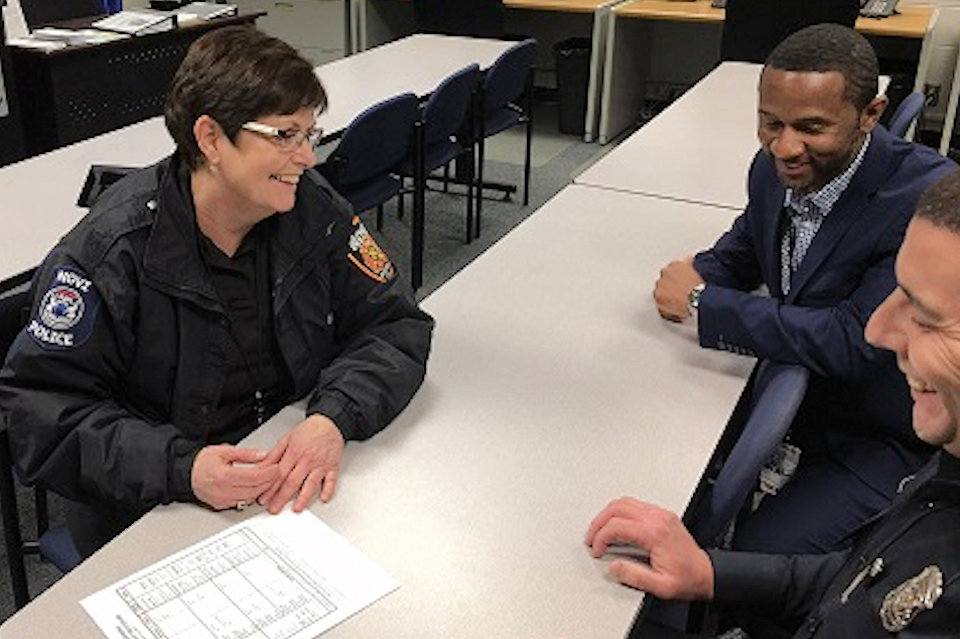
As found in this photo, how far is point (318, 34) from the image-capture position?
20.2 ft

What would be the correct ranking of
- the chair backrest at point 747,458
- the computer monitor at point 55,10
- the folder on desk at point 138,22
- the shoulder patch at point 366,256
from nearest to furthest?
the chair backrest at point 747,458
the shoulder patch at point 366,256
the folder on desk at point 138,22
the computer monitor at point 55,10

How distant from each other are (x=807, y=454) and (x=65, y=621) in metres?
1.30

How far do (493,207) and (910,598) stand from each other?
12.3 feet

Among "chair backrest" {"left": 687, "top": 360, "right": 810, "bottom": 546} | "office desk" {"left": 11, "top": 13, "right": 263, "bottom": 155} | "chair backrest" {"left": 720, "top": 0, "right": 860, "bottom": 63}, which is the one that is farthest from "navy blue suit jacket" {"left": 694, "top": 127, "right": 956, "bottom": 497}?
"chair backrest" {"left": 720, "top": 0, "right": 860, "bottom": 63}

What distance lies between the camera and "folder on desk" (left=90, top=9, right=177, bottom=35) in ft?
Answer: 14.5

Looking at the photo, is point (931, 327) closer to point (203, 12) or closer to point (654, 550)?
point (654, 550)

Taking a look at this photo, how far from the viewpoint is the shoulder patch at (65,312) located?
1371 millimetres

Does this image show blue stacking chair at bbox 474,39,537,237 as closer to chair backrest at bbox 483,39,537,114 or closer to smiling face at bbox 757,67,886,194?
chair backrest at bbox 483,39,537,114

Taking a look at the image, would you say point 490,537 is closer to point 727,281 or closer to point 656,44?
point 727,281

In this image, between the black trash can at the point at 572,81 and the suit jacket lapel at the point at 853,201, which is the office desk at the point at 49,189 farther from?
the black trash can at the point at 572,81

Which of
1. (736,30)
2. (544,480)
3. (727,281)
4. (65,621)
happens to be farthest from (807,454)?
(736,30)

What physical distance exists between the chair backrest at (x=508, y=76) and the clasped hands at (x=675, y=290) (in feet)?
6.98

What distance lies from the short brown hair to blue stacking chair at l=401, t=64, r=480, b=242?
1.97m

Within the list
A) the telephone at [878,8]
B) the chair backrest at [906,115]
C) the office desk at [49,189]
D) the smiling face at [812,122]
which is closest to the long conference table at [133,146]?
the office desk at [49,189]
